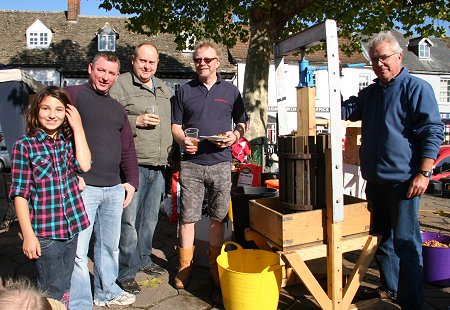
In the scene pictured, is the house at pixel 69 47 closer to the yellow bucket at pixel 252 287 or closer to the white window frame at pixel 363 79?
the white window frame at pixel 363 79

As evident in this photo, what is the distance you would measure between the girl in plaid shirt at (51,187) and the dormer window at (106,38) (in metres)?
25.3

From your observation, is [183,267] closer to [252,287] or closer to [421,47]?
[252,287]

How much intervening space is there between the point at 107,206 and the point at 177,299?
1112mm

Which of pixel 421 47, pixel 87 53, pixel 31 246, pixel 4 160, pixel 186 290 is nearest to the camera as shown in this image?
pixel 31 246

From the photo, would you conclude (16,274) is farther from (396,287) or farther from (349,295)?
(396,287)

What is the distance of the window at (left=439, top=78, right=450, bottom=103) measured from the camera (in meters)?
31.6

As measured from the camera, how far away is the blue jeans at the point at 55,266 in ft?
7.89

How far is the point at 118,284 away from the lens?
3.64 meters

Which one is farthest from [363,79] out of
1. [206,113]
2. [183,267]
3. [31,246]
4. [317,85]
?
[31,246]

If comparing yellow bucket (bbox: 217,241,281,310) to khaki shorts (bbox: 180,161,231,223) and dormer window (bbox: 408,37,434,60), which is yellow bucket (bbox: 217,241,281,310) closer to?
khaki shorts (bbox: 180,161,231,223)

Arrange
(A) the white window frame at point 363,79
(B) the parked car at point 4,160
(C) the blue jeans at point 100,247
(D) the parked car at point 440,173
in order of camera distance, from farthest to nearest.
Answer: (A) the white window frame at point 363,79, (B) the parked car at point 4,160, (D) the parked car at point 440,173, (C) the blue jeans at point 100,247

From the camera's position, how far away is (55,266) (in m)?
2.46

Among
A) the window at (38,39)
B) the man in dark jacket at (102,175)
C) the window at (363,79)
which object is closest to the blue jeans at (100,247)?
the man in dark jacket at (102,175)

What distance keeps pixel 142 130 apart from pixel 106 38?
2482 centimetres
